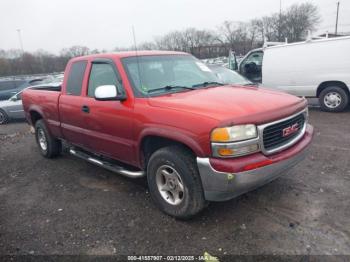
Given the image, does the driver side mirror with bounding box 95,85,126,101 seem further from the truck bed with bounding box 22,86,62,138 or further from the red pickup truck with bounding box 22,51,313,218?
the truck bed with bounding box 22,86,62,138

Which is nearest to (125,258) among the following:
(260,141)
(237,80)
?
(260,141)

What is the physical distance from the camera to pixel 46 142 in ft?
20.0

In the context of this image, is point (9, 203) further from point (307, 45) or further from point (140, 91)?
point (307, 45)

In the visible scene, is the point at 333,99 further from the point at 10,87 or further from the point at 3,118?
the point at 10,87

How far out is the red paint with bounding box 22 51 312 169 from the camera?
3047 millimetres

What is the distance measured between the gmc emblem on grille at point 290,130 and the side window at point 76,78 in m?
2.98

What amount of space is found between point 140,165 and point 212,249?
1.40 metres

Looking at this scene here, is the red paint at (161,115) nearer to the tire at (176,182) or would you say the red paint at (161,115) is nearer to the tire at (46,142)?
the tire at (176,182)

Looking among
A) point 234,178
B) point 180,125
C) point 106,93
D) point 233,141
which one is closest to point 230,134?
point 233,141

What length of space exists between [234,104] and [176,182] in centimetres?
106

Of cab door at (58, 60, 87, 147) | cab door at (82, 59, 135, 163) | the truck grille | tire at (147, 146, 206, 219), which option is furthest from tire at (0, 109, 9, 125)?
the truck grille

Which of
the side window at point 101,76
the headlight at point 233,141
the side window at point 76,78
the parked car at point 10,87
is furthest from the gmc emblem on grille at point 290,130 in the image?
the parked car at point 10,87

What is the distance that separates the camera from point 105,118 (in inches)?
162

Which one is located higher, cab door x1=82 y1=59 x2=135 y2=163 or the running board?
cab door x1=82 y1=59 x2=135 y2=163
